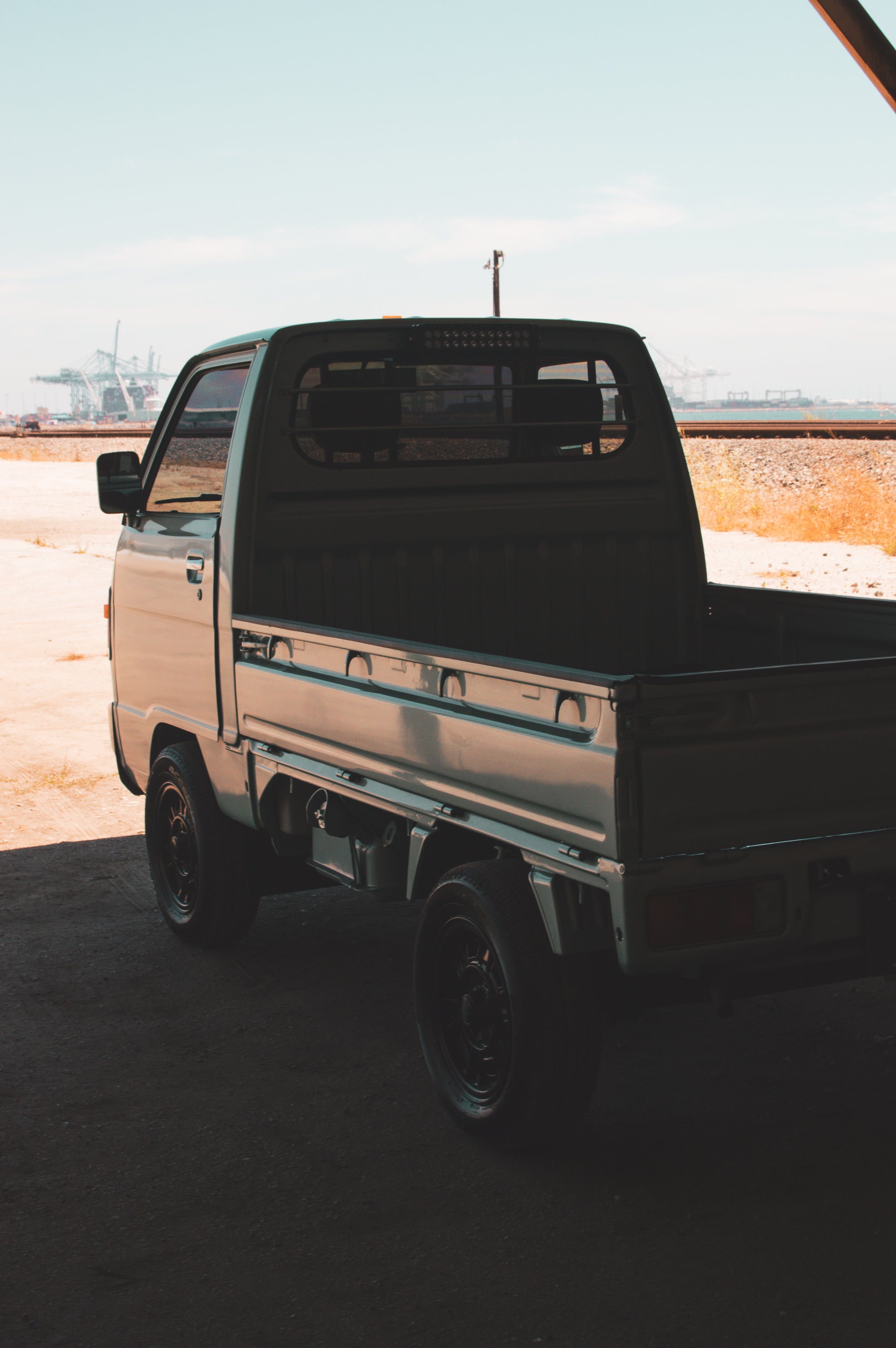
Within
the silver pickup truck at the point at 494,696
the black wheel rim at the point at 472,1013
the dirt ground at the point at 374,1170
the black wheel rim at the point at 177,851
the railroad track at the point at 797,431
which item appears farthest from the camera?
the railroad track at the point at 797,431

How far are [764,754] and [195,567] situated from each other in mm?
2624

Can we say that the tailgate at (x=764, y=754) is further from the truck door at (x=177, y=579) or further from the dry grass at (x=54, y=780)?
the dry grass at (x=54, y=780)

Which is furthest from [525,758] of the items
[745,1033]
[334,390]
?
[334,390]

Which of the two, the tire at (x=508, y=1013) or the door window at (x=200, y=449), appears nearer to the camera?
the tire at (x=508, y=1013)

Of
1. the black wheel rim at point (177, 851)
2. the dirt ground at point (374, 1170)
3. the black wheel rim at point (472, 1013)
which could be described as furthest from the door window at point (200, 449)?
the black wheel rim at point (472, 1013)

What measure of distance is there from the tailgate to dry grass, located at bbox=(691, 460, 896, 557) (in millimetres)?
16337

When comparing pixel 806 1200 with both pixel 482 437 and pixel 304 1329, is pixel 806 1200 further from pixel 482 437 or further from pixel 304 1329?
pixel 482 437

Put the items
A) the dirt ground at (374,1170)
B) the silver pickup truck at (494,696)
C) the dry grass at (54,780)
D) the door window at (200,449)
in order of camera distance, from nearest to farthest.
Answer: the dirt ground at (374,1170) → the silver pickup truck at (494,696) → the door window at (200,449) → the dry grass at (54,780)

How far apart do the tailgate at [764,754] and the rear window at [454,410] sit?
2.30 metres

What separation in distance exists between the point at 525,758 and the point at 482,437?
7.43 feet

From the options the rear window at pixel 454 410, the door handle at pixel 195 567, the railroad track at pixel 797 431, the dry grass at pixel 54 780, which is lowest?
the dry grass at pixel 54 780

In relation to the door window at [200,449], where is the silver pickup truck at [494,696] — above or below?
below

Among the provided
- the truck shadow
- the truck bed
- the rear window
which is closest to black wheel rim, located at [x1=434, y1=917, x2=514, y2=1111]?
the truck shadow

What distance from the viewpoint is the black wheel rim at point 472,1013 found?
346cm
